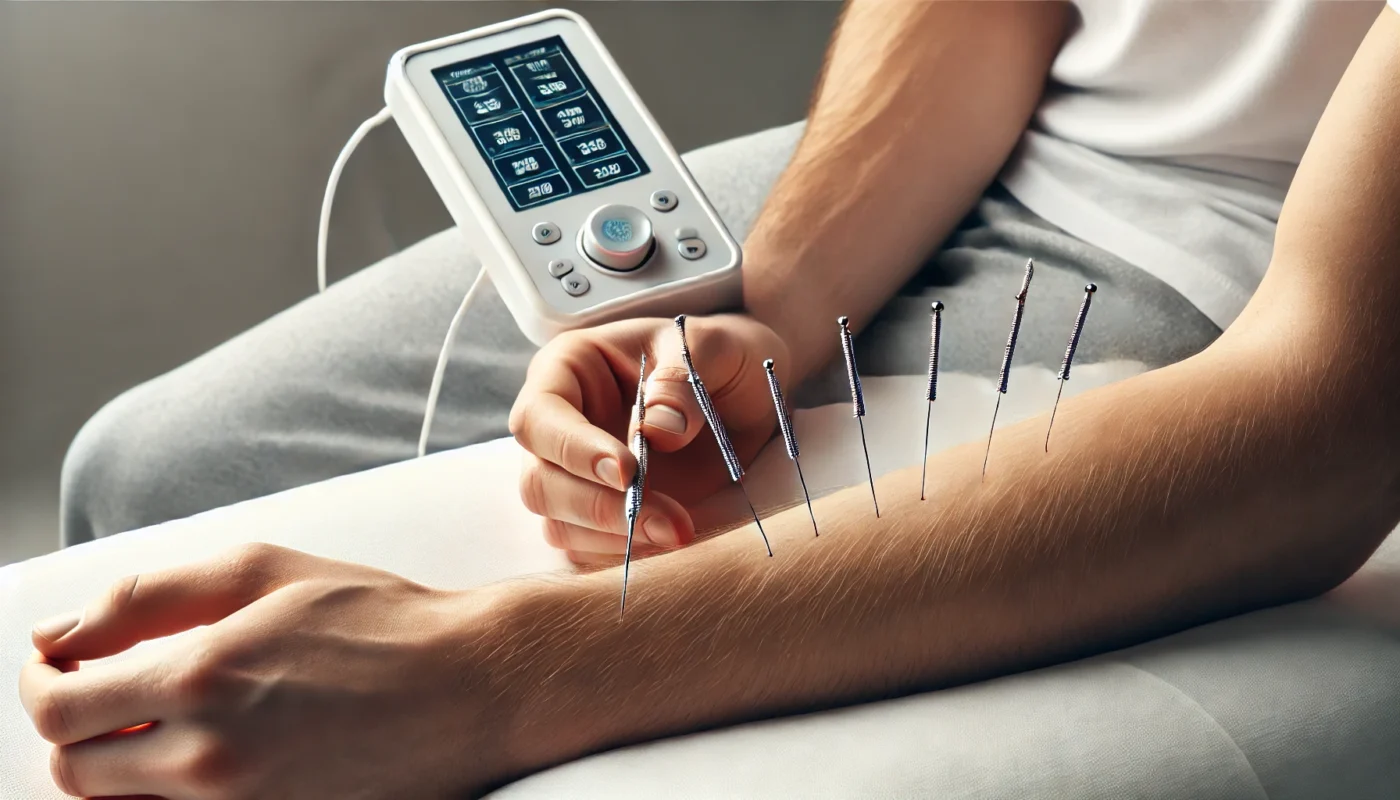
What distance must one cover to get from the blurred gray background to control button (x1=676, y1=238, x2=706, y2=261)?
542 millimetres

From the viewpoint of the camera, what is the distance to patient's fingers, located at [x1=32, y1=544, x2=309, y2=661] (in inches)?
18.1

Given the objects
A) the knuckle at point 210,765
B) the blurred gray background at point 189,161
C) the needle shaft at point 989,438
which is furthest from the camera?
the blurred gray background at point 189,161

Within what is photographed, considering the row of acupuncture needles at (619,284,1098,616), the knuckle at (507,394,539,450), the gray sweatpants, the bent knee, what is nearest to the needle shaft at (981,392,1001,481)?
the row of acupuncture needles at (619,284,1098,616)

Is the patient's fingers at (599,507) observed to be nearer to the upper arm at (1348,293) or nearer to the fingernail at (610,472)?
the fingernail at (610,472)

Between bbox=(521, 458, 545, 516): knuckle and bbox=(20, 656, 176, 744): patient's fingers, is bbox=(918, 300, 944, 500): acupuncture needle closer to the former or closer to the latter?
bbox=(521, 458, 545, 516): knuckle

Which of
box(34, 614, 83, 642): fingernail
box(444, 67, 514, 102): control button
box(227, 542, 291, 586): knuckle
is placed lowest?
box(34, 614, 83, 642): fingernail

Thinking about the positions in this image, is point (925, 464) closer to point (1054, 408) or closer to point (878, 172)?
point (1054, 408)

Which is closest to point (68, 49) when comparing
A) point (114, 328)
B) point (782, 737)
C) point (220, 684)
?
point (114, 328)

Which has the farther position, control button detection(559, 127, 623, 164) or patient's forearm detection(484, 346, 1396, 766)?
control button detection(559, 127, 623, 164)

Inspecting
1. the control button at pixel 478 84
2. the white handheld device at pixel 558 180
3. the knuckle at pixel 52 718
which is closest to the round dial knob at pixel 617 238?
the white handheld device at pixel 558 180

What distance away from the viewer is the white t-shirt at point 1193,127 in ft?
2.01

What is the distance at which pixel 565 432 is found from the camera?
527mm

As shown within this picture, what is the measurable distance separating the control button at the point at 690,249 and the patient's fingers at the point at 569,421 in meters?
0.08

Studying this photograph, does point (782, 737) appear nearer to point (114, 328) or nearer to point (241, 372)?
point (241, 372)
